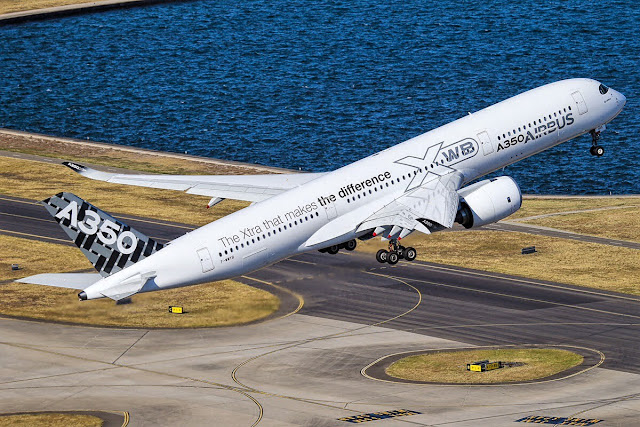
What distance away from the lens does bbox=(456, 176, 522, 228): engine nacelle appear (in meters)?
92.3

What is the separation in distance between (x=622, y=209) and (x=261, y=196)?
53759 millimetres

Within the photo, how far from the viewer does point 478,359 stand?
99812mm

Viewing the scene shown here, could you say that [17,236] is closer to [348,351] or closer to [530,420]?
[348,351]

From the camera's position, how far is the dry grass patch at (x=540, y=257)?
383 ft

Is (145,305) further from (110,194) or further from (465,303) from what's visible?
(110,194)

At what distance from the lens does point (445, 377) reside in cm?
9669

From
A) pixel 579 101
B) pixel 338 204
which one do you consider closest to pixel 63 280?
pixel 338 204

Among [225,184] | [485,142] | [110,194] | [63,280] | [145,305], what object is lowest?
[145,305]

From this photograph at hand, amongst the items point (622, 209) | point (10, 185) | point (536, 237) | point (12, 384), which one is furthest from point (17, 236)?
point (622, 209)

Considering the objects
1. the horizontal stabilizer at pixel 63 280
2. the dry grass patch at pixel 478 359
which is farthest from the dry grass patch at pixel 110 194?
the horizontal stabilizer at pixel 63 280

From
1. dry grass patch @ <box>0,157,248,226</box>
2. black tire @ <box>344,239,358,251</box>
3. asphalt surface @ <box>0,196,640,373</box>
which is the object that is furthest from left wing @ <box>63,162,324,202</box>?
dry grass patch @ <box>0,157,248,226</box>

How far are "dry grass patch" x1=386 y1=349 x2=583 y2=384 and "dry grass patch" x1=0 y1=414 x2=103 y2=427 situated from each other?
2138 cm

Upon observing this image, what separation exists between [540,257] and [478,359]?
24.2 meters

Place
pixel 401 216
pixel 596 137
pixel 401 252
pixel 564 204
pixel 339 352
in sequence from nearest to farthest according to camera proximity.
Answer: pixel 401 216 < pixel 401 252 < pixel 339 352 < pixel 596 137 < pixel 564 204
